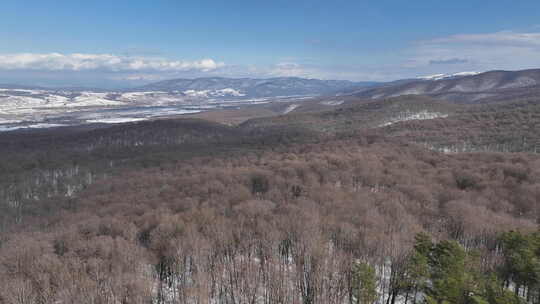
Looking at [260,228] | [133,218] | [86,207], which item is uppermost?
[260,228]

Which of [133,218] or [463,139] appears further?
[463,139]

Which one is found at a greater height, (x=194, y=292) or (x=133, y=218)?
(x=194, y=292)

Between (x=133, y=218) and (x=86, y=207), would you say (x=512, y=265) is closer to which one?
(x=133, y=218)

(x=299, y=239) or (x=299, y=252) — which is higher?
(x=299, y=239)

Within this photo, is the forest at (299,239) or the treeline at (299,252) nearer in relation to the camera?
the treeline at (299,252)

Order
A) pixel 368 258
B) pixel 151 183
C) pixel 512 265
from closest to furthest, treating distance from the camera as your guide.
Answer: pixel 512 265
pixel 368 258
pixel 151 183

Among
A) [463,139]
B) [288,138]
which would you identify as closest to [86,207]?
[288,138]

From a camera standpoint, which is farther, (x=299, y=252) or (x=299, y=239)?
(x=299, y=239)

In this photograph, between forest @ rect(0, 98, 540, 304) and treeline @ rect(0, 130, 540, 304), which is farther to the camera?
forest @ rect(0, 98, 540, 304)

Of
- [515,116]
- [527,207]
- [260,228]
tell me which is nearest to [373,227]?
[260,228]

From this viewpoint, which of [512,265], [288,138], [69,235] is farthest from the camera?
[288,138]
